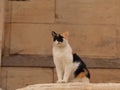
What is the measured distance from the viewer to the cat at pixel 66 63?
5316 millimetres

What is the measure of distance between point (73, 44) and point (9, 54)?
100 centimetres

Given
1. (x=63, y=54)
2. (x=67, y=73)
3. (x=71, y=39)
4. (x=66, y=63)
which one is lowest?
(x=67, y=73)

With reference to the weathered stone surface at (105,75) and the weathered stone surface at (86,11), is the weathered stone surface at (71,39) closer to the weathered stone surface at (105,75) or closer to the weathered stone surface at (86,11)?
the weathered stone surface at (86,11)

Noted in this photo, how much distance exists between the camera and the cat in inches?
209

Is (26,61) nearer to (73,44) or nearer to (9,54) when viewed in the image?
(9,54)

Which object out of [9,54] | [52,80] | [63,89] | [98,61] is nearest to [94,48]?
[98,61]

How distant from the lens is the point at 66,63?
5328 millimetres

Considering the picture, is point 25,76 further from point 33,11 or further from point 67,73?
point 67,73

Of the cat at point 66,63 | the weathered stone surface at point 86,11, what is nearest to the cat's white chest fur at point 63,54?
the cat at point 66,63

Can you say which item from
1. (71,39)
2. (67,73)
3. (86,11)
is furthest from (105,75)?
(67,73)

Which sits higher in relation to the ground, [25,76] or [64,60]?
[64,60]

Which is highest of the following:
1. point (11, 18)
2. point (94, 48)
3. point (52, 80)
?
point (11, 18)

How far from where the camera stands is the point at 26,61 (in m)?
6.56

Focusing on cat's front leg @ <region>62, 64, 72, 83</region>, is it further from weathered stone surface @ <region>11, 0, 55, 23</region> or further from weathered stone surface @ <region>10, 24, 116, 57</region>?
weathered stone surface @ <region>11, 0, 55, 23</region>
